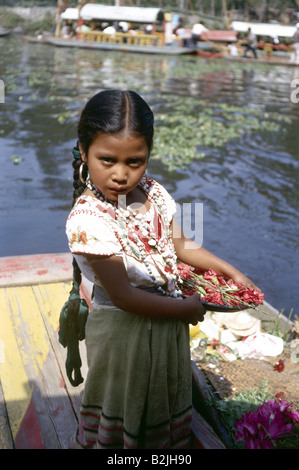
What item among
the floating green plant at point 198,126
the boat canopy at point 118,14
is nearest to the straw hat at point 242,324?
the floating green plant at point 198,126

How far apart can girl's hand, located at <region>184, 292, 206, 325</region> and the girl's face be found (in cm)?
47

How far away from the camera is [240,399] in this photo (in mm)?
2674

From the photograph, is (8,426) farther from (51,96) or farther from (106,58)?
(106,58)

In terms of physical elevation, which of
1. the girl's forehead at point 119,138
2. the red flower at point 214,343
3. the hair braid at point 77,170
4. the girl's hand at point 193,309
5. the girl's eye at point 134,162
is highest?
the girl's forehead at point 119,138

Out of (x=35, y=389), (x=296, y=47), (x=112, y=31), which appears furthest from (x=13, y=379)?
(x=112, y=31)

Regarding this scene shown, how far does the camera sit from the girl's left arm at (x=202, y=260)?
210 centimetres

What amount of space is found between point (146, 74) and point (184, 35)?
1225 centimetres

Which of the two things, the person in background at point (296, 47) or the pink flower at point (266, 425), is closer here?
the pink flower at point (266, 425)

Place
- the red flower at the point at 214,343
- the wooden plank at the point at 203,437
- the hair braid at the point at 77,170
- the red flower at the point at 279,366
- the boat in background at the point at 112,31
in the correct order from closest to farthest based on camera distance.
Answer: the hair braid at the point at 77,170 → the wooden plank at the point at 203,437 → the red flower at the point at 279,366 → the red flower at the point at 214,343 → the boat in background at the point at 112,31

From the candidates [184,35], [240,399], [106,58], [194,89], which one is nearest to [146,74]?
[194,89]

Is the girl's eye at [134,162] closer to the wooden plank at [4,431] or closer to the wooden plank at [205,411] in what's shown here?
the wooden plank at [205,411]

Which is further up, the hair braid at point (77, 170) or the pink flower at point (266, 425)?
the hair braid at point (77, 170)

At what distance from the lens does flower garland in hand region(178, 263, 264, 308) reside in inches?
77.2

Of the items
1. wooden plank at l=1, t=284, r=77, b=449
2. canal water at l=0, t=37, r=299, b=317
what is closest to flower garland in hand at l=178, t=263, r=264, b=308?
wooden plank at l=1, t=284, r=77, b=449
